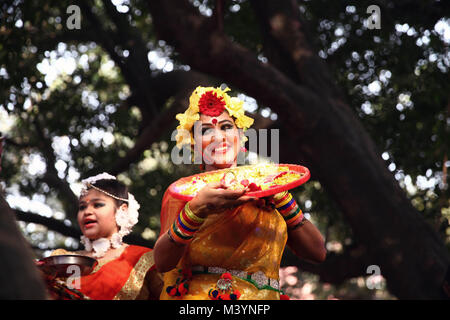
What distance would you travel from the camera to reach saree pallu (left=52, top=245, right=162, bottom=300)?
4.24 metres

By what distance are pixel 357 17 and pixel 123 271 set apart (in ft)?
19.0

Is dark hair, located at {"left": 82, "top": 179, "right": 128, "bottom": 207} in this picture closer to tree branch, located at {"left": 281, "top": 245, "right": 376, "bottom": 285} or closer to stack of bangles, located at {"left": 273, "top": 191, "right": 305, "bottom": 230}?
stack of bangles, located at {"left": 273, "top": 191, "right": 305, "bottom": 230}

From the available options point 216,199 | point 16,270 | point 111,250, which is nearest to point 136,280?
point 111,250

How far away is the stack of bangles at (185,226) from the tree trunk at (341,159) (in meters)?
3.85

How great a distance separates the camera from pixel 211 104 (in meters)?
3.77

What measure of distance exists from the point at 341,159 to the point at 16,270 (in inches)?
217

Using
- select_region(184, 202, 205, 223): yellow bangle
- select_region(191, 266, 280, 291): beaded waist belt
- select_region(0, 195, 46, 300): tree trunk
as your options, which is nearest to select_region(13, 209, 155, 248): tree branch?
select_region(191, 266, 280, 291): beaded waist belt

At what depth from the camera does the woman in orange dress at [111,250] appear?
427cm

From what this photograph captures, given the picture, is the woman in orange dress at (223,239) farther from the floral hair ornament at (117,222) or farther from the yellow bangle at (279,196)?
the floral hair ornament at (117,222)

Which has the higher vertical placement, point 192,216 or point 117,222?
A: point 192,216

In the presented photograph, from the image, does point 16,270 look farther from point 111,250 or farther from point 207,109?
point 111,250

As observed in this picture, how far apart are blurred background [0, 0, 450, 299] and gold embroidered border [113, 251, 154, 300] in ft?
9.86
